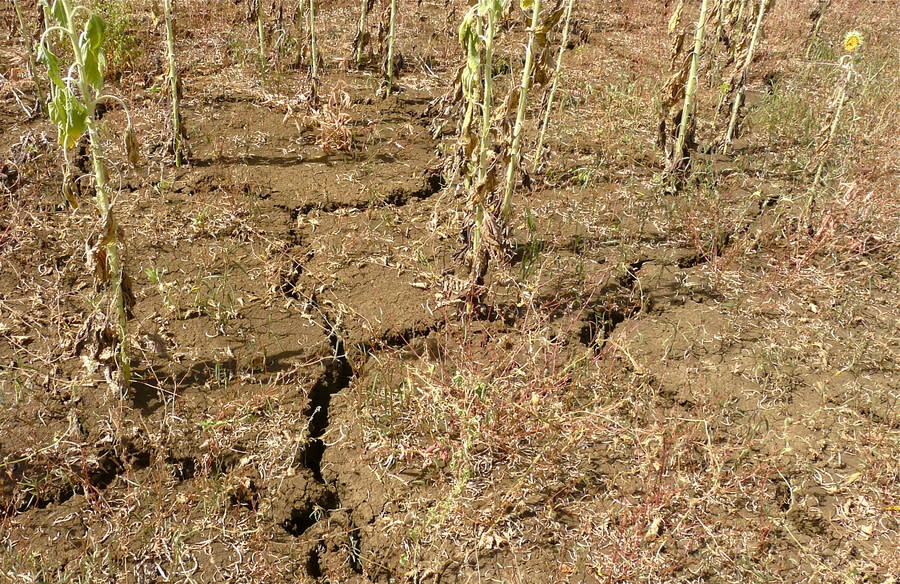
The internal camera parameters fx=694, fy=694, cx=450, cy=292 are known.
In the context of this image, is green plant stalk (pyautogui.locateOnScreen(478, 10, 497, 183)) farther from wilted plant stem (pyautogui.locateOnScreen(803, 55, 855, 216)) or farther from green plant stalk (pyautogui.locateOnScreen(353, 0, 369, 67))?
green plant stalk (pyautogui.locateOnScreen(353, 0, 369, 67))

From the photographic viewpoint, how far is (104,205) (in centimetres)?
256

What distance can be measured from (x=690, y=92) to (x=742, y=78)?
765mm

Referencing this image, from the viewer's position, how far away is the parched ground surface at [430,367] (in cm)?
257

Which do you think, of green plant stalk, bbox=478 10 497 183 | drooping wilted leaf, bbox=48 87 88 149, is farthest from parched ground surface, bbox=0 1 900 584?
drooping wilted leaf, bbox=48 87 88 149

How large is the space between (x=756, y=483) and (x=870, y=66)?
18.9ft

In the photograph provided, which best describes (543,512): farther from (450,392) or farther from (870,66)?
(870,66)

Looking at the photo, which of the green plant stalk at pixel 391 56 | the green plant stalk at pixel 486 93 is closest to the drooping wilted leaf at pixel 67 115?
the green plant stalk at pixel 486 93

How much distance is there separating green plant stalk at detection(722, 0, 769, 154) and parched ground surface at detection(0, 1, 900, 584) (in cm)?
22

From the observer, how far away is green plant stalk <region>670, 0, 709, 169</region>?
4129mm

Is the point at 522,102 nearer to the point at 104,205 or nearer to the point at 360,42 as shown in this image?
the point at 104,205

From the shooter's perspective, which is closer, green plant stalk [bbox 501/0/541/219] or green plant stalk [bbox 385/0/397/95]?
green plant stalk [bbox 501/0/541/219]

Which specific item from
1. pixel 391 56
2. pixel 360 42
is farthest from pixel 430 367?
pixel 360 42

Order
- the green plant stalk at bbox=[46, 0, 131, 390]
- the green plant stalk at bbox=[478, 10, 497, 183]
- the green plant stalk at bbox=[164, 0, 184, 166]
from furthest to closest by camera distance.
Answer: the green plant stalk at bbox=[164, 0, 184, 166]
the green plant stalk at bbox=[478, 10, 497, 183]
the green plant stalk at bbox=[46, 0, 131, 390]

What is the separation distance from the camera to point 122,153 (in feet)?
14.8
